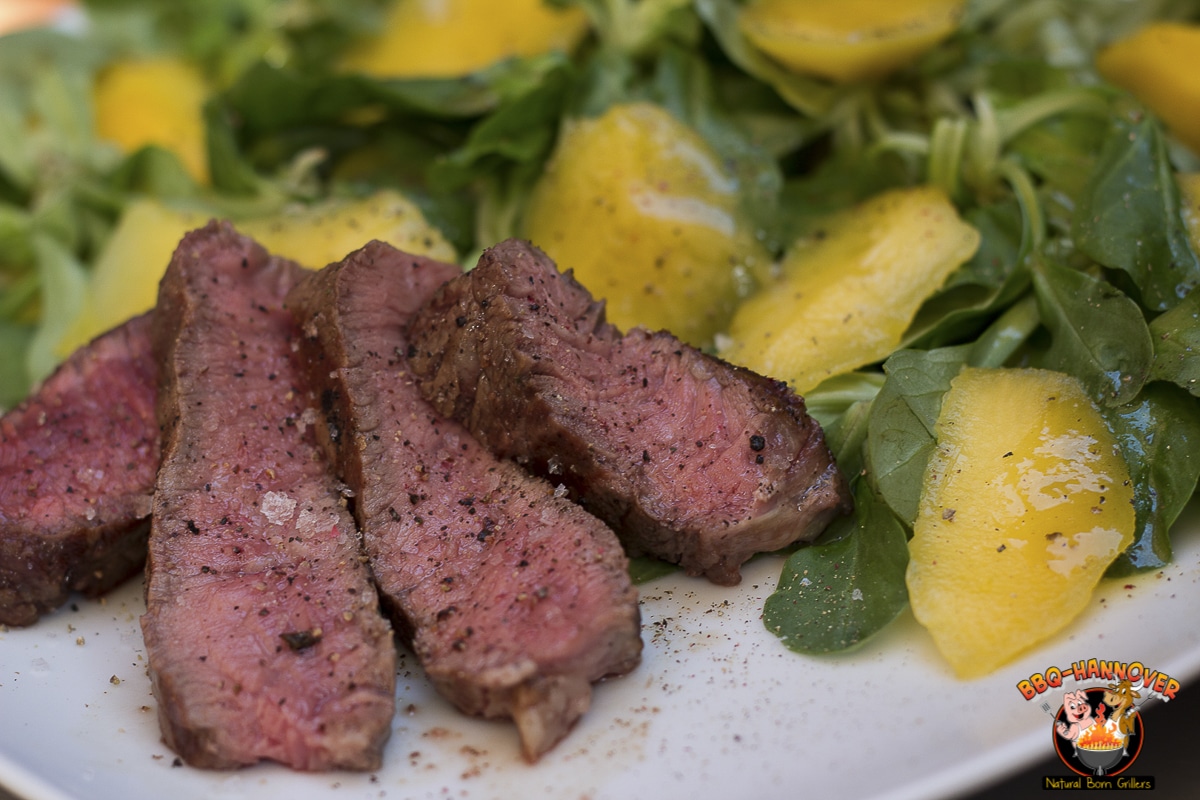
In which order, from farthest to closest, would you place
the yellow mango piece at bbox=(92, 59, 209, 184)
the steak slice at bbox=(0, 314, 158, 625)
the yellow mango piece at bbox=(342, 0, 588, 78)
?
the yellow mango piece at bbox=(92, 59, 209, 184), the yellow mango piece at bbox=(342, 0, 588, 78), the steak slice at bbox=(0, 314, 158, 625)

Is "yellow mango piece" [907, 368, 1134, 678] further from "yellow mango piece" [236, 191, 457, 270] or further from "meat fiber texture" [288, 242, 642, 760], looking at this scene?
"yellow mango piece" [236, 191, 457, 270]

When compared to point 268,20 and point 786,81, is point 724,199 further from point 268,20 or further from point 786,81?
point 268,20

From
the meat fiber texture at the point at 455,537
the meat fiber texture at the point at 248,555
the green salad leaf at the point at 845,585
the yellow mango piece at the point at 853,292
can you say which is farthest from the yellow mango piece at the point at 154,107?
the green salad leaf at the point at 845,585

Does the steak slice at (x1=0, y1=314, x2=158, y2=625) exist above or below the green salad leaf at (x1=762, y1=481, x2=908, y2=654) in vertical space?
below

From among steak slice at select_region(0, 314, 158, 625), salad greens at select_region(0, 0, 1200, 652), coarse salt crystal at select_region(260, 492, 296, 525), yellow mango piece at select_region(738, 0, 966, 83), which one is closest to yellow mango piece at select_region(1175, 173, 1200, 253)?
salad greens at select_region(0, 0, 1200, 652)

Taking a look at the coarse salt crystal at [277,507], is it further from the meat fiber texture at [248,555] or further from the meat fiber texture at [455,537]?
the meat fiber texture at [455,537]

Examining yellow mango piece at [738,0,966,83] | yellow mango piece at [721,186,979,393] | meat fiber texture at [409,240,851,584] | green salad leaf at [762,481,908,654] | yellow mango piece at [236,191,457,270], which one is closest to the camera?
green salad leaf at [762,481,908,654]

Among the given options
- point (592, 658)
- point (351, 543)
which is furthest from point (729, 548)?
point (351, 543)
